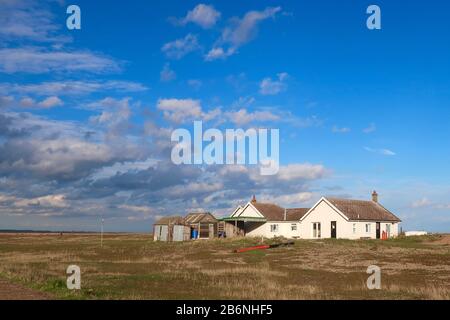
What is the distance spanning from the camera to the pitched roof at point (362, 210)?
64.4 m

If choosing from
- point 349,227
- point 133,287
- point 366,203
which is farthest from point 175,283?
point 366,203

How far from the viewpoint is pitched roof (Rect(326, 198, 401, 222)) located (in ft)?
211

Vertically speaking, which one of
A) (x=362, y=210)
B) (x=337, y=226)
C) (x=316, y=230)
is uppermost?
(x=362, y=210)

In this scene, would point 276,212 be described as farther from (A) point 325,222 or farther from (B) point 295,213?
(A) point 325,222

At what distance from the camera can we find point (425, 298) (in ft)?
67.1

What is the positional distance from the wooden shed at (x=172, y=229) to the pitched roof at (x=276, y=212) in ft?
35.7

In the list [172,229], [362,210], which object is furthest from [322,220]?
[172,229]

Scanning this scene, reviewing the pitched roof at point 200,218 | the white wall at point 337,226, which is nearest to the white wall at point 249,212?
the pitched roof at point 200,218

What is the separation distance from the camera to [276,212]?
A: 3002 inches

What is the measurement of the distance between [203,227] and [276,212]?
11.0 m

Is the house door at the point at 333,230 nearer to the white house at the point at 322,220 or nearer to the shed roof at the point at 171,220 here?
the white house at the point at 322,220
